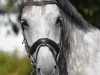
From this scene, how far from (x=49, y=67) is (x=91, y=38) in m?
0.83

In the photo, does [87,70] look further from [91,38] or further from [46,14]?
[46,14]

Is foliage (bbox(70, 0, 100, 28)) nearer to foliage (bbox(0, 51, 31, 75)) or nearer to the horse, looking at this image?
foliage (bbox(0, 51, 31, 75))

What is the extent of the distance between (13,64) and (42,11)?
809 centimetres

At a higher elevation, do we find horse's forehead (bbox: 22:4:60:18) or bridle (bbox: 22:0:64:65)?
horse's forehead (bbox: 22:4:60:18)

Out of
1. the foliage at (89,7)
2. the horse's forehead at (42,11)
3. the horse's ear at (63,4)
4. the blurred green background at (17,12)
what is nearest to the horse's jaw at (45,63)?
the horse's forehead at (42,11)

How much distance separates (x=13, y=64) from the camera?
43.5ft

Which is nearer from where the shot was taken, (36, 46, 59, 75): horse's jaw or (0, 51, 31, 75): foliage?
(36, 46, 59, 75): horse's jaw

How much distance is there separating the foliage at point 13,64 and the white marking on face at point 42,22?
20.0 ft

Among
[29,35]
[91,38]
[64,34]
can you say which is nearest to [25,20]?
[29,35]

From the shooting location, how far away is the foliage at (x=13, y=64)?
11.9 m

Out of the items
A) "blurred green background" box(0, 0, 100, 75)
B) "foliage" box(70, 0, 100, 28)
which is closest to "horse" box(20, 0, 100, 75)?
"blurred green background" box(0, 0, 100, 75)

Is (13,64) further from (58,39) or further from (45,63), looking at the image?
(45,63)

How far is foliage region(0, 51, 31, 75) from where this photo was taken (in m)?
11.9

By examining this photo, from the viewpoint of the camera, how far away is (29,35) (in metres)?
5.36
